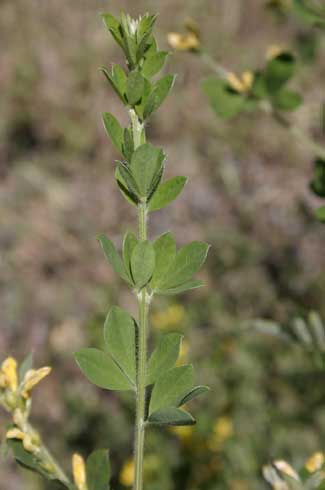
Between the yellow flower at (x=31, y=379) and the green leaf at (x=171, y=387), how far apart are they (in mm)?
109

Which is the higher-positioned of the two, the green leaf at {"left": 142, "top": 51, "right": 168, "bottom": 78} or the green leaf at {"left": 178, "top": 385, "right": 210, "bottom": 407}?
the green leaf at {"left": 142, "top": 51, "right": 168, "bottom": 78}

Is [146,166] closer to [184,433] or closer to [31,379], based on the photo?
[31,379]

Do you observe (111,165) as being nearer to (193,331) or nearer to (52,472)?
(193,331)

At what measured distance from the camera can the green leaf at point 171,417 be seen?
21.7 inches

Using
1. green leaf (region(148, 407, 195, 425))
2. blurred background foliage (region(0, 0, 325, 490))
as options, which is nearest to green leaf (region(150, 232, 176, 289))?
green leaf (region(148, 407, 195, 425))

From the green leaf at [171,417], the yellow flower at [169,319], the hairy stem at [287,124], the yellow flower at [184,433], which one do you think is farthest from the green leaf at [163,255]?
the yellow flower at [169,319]

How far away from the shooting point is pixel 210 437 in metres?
1.94

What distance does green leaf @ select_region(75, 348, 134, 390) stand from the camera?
611 millimetres

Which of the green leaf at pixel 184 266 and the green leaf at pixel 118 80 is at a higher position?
the green leaf at pixel 118 80

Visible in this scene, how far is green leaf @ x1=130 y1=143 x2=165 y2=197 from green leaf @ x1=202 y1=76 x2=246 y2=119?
1.80 ft

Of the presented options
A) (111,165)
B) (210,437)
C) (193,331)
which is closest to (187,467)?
(210,437)

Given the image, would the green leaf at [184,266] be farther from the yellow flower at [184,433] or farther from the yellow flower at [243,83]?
the yellow flower at [184,433]

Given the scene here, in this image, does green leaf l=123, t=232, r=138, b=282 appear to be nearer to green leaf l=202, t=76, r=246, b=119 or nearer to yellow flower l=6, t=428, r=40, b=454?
yellow flower l=6, t=428, r=40, b=454

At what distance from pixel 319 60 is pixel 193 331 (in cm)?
178
